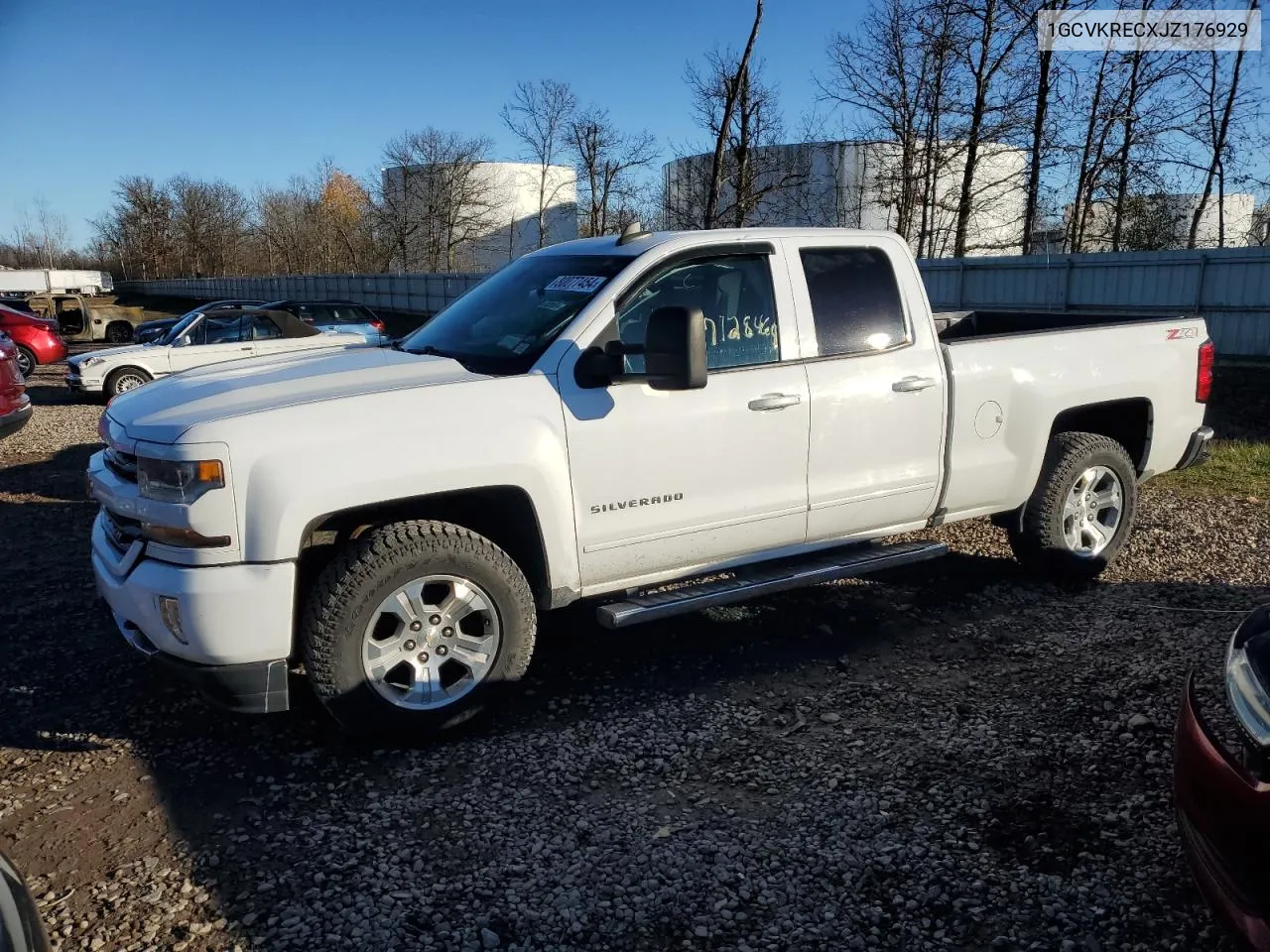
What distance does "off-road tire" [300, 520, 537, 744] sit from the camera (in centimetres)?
359

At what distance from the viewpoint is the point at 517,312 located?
4.47 m

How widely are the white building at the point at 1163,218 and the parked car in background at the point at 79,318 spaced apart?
89.6 ft

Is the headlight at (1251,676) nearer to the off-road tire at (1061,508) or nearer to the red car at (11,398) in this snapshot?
the off-road tire at (1061,508)

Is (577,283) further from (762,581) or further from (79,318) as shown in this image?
(79,318)

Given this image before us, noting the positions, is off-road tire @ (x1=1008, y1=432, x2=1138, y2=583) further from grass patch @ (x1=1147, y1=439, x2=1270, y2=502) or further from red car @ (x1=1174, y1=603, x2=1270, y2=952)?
grass patch @ (x1=1147, y1=439, x2=1270, y2=502)

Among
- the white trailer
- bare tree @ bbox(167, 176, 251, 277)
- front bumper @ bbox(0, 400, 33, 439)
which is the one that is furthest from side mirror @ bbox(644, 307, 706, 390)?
bare tree @ bbox(167, 176, 251, 277)

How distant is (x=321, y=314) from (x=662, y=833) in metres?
17.0

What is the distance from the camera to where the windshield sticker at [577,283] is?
4.26 meters

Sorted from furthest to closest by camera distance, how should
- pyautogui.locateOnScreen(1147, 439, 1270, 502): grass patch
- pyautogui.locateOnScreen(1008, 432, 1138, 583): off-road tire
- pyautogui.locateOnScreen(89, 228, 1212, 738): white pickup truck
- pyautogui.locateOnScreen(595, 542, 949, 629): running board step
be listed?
pyautogui.locateOnScreen(1147, 439, 1270, 502): grass patch → pyautogui.locateOnScreen(1008, 432, 1138, 583): off-road tire → pyautogui.locateOnScreen(595, 542, 949, 629): running board step → pyautogui.locateOnScreen(89, 228, 1212, 738): white pickup truck

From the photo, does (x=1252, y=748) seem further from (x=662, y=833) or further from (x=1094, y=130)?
(x=1094, y=130)

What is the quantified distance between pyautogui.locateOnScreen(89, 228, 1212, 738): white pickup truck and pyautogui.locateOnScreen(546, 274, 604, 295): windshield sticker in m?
0.02

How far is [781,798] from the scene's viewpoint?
3.48 metres

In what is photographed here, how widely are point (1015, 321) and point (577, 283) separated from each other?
3631mm

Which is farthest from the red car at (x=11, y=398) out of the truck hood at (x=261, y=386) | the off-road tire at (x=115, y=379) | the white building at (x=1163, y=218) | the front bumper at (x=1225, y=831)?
the white building at (x=1163, y=218)
